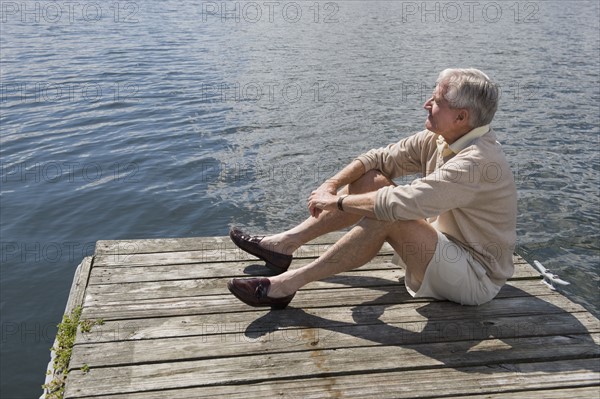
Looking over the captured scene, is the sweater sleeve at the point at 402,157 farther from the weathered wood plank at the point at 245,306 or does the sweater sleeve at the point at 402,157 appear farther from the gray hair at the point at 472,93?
the weathered wood plank at the point at 245,306

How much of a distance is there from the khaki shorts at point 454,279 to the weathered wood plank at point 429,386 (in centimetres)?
65

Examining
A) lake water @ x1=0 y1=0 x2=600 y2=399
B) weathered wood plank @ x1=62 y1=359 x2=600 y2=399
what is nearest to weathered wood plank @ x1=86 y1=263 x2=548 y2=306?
weathered wood plank @ x1=62 y1=359 x2=600 y2=399

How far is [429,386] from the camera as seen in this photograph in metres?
3.66

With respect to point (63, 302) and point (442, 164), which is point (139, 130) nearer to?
point (63, 302)

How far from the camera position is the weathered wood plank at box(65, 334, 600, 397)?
3662 millimetres

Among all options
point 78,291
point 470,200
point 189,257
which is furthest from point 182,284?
point 470,200

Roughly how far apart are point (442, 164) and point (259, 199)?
562 centimetres

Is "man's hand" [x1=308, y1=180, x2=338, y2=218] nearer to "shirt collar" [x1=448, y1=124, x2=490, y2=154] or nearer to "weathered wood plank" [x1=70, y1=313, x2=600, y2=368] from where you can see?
"weathered wood plank" [x1=70, y1=313, x2=600, y2=368]

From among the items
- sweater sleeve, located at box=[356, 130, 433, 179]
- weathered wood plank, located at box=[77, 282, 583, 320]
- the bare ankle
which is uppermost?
sweater sleeve, located at box=[356, 130, 433, 179]


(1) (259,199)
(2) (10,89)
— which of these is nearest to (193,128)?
(1) (259,199)

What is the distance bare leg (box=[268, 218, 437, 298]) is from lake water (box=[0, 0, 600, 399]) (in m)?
2.97

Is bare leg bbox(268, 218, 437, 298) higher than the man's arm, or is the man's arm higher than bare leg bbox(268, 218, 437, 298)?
the man's arm

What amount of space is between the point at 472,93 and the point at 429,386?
1685 mm

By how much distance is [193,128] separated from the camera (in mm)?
13125
